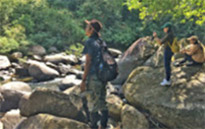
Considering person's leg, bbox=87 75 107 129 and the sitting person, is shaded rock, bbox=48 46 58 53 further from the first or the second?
person's leg, bbox=87 75 107 129

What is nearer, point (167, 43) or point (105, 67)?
point (105, 67)

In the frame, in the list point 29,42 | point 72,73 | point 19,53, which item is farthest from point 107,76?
point 29,42

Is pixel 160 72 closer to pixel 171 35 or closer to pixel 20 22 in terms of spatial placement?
pixel 171 35

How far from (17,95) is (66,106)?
9.44ft

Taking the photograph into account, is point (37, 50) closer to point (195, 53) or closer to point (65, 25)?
point (65, 25)

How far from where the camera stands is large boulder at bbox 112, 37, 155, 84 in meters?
7.66

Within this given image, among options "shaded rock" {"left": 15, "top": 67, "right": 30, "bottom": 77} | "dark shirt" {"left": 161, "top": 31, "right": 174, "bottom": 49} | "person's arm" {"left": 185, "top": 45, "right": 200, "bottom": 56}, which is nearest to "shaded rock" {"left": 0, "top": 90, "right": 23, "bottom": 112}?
"dark shirt" {"left": 161, "top": 31, "right": 174, "bottom": 49}

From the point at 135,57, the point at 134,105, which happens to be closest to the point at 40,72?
the point at 135,57

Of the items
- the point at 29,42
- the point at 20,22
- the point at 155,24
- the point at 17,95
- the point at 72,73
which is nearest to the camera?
the point at 17,95

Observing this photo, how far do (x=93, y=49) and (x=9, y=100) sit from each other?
13.7 ft

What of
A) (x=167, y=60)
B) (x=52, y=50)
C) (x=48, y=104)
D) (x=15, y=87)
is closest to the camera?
(x=48, y=104)

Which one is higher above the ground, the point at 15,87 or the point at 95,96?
the point at 95,96

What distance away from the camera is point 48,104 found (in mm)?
4270

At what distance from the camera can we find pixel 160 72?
575cm
